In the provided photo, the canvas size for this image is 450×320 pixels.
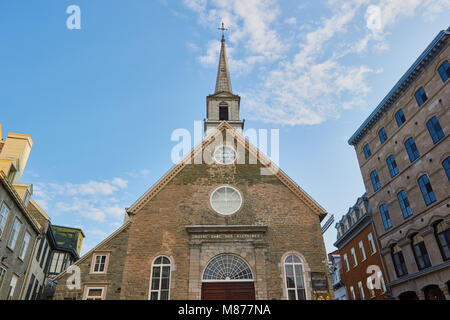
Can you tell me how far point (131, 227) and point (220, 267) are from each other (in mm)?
5789

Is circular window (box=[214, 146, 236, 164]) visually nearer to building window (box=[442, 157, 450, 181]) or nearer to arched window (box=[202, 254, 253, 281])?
arched window (box=[202, 254, 253, 281])

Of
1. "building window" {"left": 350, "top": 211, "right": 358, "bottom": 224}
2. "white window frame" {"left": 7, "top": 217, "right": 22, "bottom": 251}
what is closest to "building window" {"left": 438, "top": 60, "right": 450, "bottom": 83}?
"building window" {"left": 350, "top": 211, "right": 358, "bottom": 224}

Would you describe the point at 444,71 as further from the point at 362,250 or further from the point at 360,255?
the point at 360,255

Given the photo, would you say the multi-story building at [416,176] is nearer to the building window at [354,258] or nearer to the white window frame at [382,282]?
the white window frame at [382,282]

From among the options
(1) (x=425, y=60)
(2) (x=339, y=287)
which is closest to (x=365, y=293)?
(2) (x=339, y=287)

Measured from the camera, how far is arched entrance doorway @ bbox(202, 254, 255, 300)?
1734 cm

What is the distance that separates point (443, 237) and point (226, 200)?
1476 cm

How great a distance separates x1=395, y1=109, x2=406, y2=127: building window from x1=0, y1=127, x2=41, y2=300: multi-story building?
28.4m

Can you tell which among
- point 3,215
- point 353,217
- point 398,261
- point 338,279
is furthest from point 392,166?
point 3,215

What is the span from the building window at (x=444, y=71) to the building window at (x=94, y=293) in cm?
2575

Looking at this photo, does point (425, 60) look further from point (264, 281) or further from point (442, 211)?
point (264, 281)

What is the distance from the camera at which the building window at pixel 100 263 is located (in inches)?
734

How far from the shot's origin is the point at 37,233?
24469 millimetres

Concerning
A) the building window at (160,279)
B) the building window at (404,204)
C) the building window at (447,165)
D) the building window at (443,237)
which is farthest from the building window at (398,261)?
the building window at (160,279)
